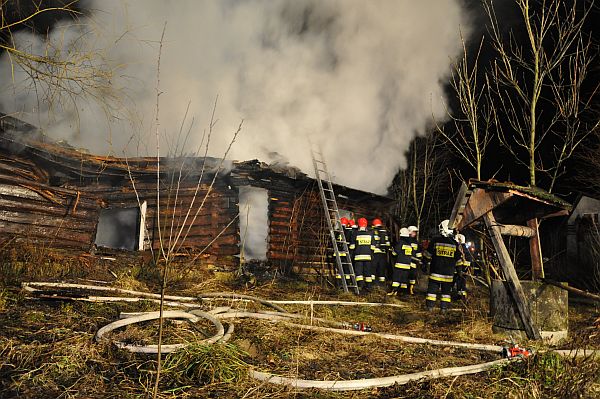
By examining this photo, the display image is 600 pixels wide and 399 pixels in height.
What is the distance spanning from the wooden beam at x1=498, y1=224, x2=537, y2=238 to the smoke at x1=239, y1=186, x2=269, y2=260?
744cm

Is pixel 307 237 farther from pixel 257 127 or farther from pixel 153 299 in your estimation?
pixel 153 299

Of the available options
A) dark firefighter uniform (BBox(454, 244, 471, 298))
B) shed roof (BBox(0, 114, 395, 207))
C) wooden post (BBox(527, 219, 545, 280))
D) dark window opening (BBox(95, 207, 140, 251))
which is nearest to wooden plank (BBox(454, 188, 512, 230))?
wooden post (BBox(527, 219, 545, 280))

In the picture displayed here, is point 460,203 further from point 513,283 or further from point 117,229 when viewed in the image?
point 117,229

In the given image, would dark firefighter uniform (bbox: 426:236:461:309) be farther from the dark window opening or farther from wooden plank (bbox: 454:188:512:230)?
the dark window opening

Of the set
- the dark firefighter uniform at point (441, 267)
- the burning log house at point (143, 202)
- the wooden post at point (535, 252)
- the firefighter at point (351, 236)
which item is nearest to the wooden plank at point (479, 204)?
the wooden post at point (535, 252)

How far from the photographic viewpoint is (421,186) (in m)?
22.8

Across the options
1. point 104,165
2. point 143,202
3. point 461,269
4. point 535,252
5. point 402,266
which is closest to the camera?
point 535,252

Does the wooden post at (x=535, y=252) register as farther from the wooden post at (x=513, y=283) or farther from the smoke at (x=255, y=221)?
the smoke at (x=255, y=221)

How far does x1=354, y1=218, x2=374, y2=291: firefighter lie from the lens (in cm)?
1091

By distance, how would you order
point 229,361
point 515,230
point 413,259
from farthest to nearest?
point 413,259
point 515,230
point 229,361

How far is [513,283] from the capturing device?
5.53 m

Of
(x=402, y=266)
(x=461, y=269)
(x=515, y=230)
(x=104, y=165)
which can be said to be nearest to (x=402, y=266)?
(x=402, y=266)

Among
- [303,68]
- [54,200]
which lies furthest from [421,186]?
[54,200]

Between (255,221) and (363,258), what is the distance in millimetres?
3358
